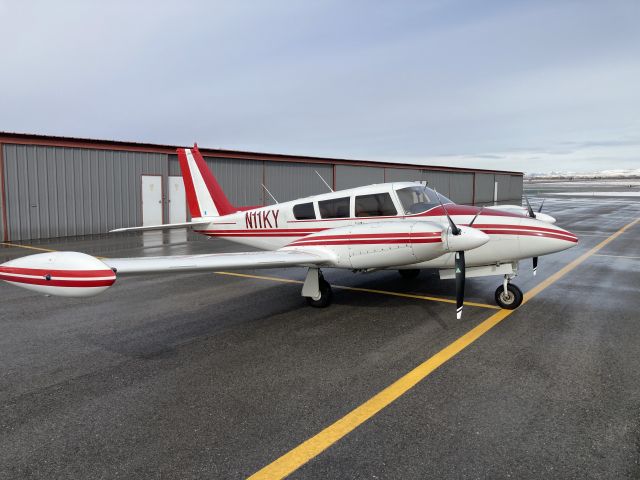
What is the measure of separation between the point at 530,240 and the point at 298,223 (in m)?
4.57

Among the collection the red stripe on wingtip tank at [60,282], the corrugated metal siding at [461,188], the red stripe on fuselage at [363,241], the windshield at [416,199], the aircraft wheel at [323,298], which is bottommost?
the aircraft wheel at [323,298]

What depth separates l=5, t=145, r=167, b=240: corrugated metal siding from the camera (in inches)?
740

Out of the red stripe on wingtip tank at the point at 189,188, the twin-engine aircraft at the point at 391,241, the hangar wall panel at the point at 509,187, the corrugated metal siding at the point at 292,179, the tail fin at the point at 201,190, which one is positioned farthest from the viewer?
the hangar wall panel at the point at 509,187

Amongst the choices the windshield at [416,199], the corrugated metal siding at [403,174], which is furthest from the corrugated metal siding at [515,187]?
the windshield at [416,199]

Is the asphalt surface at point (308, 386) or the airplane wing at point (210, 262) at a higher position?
the airplane wing at point (210, 262)

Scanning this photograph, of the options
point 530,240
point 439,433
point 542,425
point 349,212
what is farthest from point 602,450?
point 349,212

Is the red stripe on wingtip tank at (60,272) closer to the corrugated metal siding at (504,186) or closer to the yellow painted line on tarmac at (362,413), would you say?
the yellow painted line on tarmac at (362,413)

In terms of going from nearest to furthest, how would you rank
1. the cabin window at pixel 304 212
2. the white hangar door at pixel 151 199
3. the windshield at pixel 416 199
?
the windshield at pixel 416 199
the cabin window at pixel 304 212
the white hangar door at pixel 151 199

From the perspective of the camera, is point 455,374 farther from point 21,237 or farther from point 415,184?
point 21,237

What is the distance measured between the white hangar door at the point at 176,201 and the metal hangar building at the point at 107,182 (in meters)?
0.05

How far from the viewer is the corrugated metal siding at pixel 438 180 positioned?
145 ft

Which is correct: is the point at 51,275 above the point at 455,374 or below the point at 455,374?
above

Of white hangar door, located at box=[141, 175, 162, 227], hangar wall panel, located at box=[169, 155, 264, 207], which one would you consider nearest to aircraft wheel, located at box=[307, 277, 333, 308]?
white hangar door, located at box=[141, 175, 162, 227]

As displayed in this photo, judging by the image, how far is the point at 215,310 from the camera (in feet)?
27.6
